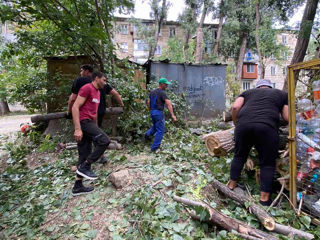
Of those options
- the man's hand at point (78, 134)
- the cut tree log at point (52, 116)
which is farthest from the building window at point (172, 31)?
the man's hand at point (78, 134)

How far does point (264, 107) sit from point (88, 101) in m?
2.45

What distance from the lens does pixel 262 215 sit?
2.22m

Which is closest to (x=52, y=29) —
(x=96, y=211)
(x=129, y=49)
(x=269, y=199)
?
(x=96, y=211)

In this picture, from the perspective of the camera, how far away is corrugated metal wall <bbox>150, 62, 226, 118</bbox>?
851 cm

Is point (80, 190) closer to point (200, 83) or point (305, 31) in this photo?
point (200, 83)

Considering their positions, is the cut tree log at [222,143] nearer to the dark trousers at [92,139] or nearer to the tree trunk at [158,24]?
the dark trousers at [92,139]

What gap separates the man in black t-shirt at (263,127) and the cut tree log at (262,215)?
25 centimetres

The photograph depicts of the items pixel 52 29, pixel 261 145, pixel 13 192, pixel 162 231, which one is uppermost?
pixel 52 29

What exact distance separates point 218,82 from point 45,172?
7.62m

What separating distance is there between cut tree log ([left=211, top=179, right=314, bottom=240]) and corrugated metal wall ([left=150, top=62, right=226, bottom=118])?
6.13 meters

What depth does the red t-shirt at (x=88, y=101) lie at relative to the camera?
2.99 meters

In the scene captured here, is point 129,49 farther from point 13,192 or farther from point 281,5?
point 13,192

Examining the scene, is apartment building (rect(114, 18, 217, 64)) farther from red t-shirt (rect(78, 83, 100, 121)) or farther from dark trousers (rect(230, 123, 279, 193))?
dark trousers (rect(230, 123, 279, 193))

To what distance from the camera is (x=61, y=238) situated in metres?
2.30
